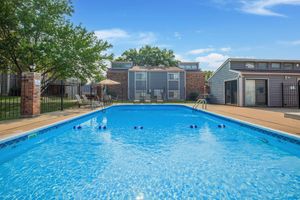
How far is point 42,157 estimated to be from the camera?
4.61 meters

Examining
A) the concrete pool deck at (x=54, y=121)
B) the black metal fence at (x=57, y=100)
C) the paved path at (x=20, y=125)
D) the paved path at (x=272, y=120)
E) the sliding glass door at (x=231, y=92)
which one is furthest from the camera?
the sliding glass door at (x=231, y=92)

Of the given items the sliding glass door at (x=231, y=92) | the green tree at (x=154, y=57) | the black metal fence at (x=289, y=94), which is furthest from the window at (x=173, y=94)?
the green tree at (x=154, y=57)

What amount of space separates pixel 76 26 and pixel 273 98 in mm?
16046

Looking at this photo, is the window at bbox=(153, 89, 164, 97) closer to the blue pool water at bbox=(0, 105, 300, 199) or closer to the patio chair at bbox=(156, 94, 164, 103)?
the patio chair at bbox=(156, 94, 164, 103)

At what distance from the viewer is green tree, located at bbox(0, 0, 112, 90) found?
39.9 ft

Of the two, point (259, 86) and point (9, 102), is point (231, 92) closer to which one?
point (259, 86)

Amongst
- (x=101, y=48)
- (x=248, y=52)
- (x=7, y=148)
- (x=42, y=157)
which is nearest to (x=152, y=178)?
(x=42, y=157)

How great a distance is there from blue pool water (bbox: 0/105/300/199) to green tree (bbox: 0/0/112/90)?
7391 millimetres

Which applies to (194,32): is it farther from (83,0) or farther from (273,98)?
(83,0)

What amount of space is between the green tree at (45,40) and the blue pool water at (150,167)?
739 centimetres

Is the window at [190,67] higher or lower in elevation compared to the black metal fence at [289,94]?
higher

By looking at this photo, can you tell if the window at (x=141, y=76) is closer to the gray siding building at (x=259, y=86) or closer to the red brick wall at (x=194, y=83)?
the red brick wall at (x=194, y=83)

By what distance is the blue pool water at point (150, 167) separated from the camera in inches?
117

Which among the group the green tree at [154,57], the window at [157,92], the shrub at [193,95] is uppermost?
the green tree at [154,57]
